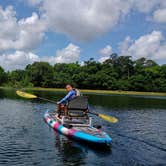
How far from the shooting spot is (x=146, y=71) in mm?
154000

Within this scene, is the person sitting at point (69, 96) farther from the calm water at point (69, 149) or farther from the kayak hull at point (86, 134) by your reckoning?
the calm water at point (69, 149)

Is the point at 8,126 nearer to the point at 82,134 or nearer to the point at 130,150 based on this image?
the point at 82,134

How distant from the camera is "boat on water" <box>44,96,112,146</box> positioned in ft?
69.1

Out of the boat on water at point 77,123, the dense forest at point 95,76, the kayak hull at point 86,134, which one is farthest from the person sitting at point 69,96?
the dense forest at point 95,76

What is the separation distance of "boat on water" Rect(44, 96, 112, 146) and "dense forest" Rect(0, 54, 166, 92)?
386 feet

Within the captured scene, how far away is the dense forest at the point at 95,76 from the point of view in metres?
145

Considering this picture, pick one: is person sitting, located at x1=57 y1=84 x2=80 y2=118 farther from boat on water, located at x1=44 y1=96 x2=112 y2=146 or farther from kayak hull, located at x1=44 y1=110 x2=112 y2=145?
kayak hull, located at x1=44 y1=110 x2=112 y2=145

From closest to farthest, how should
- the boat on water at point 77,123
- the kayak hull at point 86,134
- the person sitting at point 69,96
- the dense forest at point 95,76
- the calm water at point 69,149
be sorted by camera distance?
1. the calm water at point 69,149
2. the kayak hull at point 86,134
3. the boat on water at point 77,123
4. the person sitting at point 69,96
5. the dense forest at point 95,76

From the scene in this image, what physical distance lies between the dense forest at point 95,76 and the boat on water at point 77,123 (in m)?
118

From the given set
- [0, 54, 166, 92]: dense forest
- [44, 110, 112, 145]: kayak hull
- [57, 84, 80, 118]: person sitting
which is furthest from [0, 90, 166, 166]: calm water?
[0, 54, 166, 92]: dense forest

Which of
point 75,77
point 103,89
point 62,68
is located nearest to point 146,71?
point 103,89

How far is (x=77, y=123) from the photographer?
24.7 meters

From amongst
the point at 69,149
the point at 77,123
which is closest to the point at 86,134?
the point at 69,149

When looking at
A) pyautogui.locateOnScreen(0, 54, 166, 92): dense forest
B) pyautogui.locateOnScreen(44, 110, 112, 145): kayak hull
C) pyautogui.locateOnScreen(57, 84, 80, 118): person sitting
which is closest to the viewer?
pyautogui.locateOnScreen(44, 110, 112, 145): kayak hull
